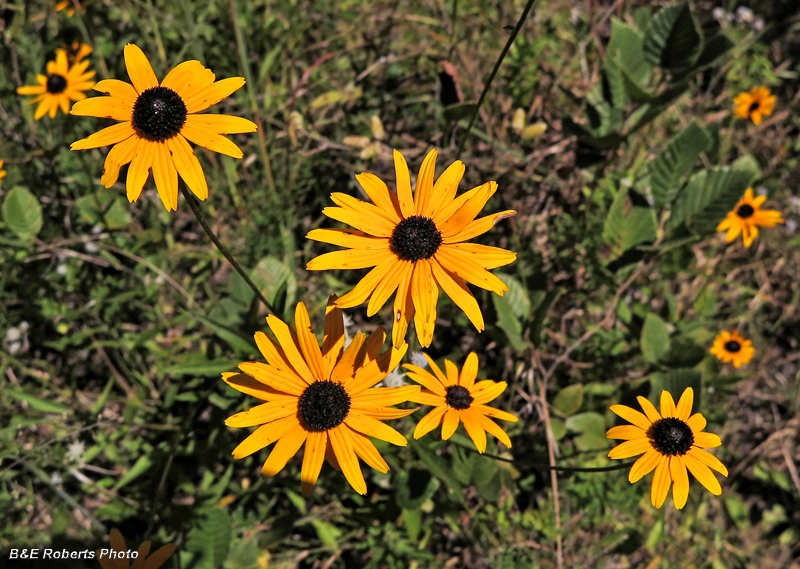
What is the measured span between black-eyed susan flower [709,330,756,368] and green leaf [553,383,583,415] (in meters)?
1.10

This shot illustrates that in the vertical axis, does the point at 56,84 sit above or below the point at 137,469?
above

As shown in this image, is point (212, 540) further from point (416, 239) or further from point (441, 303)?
point (416, 239)

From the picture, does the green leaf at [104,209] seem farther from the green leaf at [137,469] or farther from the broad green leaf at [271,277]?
the green leaf at [137,469]

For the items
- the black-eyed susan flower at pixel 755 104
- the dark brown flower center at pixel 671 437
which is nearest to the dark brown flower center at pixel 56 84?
the dark brown flower center at pixel 671 437

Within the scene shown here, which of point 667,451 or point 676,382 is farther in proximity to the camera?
point 676,382

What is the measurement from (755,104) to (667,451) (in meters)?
3.45

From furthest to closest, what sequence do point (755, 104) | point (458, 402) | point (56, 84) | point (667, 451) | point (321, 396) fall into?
1. point (755, 104)
2. point (56, 84)
3. point (458, 402)
4. point (667, 451)
5. point (321, 396)

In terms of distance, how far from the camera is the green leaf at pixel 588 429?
10.9 feet

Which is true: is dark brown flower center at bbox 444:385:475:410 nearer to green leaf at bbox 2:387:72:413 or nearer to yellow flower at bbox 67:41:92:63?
green leaf at bbox 2:387:72:413

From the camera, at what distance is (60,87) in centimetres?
380

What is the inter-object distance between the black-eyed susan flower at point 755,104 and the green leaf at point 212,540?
4.55m

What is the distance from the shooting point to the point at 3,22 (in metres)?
4.35

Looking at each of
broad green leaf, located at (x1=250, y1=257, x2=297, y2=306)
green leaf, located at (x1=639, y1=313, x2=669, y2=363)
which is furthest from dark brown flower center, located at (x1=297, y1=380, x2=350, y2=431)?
green leaf, located at (x1=639, y1=313, x2=669, y2=363)

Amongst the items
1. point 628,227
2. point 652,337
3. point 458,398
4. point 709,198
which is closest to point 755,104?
point 709,198
